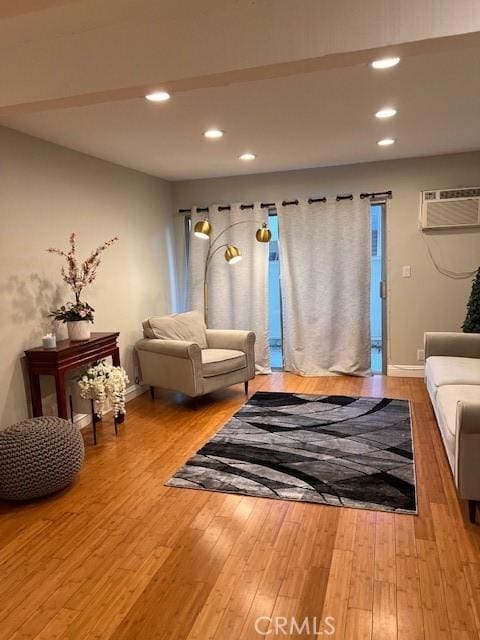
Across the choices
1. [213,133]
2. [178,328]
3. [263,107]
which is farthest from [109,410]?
[263,107]

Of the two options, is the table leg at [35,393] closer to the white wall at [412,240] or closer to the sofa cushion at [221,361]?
the sofa cushion at [221,361]

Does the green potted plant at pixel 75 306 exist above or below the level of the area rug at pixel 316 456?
above

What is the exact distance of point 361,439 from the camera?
3.38m

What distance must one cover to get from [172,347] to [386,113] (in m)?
2.55

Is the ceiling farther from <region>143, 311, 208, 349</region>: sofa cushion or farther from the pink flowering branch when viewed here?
<region>143, 311, 208, 349</region>: sofa cushion

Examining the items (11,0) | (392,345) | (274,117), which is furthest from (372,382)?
(11,0)

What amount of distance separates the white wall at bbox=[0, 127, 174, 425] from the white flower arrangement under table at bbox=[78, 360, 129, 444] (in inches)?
16.8

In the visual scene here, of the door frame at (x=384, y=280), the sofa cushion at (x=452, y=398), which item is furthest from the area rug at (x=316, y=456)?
the door frame at (x=384, y=280)

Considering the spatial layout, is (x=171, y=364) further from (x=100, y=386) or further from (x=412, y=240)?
(x=412, y=240)

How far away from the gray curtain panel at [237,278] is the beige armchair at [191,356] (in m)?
0.63

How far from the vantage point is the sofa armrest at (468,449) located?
2188 mm

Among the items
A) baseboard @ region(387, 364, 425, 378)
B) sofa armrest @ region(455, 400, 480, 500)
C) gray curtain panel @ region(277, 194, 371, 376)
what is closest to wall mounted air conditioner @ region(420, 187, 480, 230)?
gray curtain panel @ region(277, 194, 371, 376)

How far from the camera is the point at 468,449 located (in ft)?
7.30

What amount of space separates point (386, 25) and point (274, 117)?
163 cm
